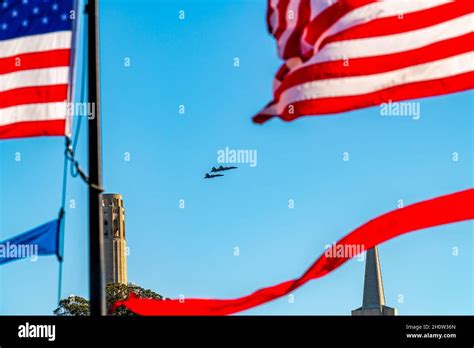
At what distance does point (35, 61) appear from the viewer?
18188 mm

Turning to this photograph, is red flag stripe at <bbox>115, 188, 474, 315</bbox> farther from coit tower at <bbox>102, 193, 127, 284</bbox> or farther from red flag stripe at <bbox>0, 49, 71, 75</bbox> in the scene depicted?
coit tower at <bbox>102, 193, 127, 284</bbox>

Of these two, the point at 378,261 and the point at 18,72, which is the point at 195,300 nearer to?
the point at 18,72

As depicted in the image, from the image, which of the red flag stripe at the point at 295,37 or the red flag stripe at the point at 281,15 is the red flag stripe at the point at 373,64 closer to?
the red flag stripe at the point at 295,37

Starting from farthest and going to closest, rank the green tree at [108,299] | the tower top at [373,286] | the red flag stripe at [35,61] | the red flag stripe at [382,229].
→ the tower top at [373,286], the green tree at [108,299], the red flag stripe at [382,229], the red flag stripe at [35,61]

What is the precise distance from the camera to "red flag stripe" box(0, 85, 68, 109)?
17.7 metres

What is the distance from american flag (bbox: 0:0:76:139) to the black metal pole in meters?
1.11

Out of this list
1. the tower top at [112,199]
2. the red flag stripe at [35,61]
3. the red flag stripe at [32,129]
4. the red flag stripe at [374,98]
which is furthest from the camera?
the tower top at [112,199]

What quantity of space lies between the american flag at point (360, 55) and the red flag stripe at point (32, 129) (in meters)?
2.30

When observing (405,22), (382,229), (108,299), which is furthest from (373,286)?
(405,22)

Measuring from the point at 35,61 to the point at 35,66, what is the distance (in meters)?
0.06

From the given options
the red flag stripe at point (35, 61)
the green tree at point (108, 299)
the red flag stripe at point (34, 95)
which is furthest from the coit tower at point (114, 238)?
the red flag stripe at point (34, 95)

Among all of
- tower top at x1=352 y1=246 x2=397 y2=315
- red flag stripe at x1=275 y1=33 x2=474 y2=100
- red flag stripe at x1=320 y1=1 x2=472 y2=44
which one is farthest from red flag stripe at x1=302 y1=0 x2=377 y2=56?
tower top at x1=352 y1=246 x2=397 y2=315

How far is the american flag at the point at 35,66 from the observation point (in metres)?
17.7
